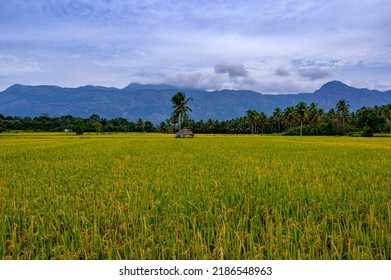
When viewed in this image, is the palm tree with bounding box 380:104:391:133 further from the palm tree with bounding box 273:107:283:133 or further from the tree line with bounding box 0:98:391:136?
the palm tree with bounding box 273:107:283:133

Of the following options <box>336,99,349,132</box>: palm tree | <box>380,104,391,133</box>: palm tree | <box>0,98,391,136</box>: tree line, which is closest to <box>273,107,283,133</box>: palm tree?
<box>0,98,391,136</box>: tree line

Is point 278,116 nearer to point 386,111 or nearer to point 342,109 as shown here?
point 342,109

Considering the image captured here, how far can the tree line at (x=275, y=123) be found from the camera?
6588cm

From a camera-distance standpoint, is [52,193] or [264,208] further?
[52,193]

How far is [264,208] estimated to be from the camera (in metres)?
4.98

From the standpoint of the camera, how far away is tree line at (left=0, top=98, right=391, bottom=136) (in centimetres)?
6588

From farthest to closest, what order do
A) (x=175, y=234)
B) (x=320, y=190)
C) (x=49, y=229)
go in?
(x=320, y=190)
(x=49, y=229)
(x=175, y=234)

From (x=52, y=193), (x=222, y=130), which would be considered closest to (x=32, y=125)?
(x=222, y=130)

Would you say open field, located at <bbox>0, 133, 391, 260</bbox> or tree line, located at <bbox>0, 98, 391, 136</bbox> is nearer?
open field, located at <bbox>0, 133, 391, 260</bbox>

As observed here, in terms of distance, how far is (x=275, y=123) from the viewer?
11150 centimetres

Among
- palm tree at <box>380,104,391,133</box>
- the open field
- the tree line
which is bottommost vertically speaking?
the open field

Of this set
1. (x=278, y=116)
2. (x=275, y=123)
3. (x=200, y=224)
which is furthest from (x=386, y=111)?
(x=200, y=224)
